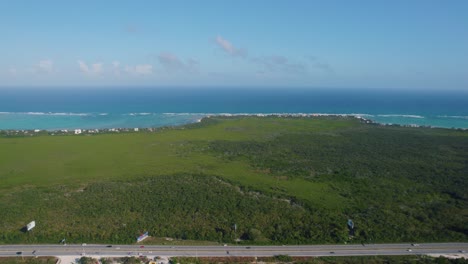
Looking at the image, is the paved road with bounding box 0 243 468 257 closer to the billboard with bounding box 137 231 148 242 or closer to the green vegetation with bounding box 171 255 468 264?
the green vegetation with bounding box 171 255 468 264

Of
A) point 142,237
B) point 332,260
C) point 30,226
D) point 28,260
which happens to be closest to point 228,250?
point 142,237

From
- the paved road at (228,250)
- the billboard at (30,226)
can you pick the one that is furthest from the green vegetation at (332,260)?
the billboard at (30,226)

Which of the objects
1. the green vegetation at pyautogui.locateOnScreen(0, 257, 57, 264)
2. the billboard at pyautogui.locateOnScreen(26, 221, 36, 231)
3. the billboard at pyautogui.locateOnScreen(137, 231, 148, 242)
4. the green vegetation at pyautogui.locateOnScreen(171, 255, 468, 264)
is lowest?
the green vegetation at pyautogui.locateOnScreen(171, 255, 468, 264)

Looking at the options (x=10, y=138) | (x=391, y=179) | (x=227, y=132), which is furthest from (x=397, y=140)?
(x=10, y=138)

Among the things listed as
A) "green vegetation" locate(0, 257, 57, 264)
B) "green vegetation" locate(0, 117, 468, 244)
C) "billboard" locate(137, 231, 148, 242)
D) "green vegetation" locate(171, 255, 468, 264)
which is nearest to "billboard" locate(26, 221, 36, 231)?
"green vegetation" locate(0, 117, 468, 244)

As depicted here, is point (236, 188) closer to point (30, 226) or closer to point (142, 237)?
point (142, 237)

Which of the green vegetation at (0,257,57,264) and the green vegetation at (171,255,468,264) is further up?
the green vegetation at (0,257,57,264)

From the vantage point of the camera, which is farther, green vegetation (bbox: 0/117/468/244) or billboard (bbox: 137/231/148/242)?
green vegetation (bbox: 0/117/468/244)
